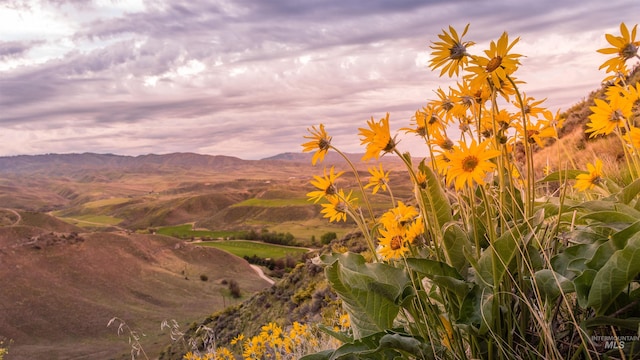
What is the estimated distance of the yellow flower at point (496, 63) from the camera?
1.72 m

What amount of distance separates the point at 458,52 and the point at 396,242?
1.04 m

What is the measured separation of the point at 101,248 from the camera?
7050cm

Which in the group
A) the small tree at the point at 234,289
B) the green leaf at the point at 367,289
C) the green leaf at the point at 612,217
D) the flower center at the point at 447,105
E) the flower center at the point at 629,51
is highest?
the flower center at the point at 629,51

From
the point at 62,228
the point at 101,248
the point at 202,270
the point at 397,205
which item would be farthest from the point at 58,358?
the point at 62,228

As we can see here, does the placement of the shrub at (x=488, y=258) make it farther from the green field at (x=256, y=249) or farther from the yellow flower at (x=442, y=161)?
the green field at (x=256, y=249)

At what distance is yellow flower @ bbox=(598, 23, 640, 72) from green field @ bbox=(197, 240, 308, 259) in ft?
288

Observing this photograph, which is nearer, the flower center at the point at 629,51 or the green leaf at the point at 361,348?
the green leaf at the point at 361,348

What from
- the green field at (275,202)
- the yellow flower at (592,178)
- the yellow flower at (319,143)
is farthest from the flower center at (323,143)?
the green field at (275,202)

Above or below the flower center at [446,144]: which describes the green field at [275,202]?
below

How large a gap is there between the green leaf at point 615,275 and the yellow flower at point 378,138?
91 centimetres

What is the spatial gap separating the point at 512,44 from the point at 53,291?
65.4m

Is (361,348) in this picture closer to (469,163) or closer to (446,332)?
(446,332)

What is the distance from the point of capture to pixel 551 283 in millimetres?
1935

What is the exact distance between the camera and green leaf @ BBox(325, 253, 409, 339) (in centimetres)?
216
